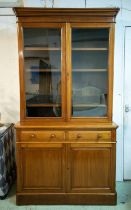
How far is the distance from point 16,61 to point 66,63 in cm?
86

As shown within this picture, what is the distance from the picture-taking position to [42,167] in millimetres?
2543

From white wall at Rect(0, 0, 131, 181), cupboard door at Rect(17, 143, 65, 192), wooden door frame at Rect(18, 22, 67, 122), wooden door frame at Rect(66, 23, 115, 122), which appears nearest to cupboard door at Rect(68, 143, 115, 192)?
cupboard door at Rect(17, 143, 65, 192)

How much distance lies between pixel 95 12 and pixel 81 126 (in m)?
1.26

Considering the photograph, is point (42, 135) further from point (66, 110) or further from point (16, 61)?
point (16, 61)

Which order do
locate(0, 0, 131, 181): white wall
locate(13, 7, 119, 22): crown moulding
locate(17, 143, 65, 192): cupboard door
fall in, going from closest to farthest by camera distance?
locate(13, 7, 119, 22): crown moulding, locate(17, 143, 65, 192): cupboard door, locate(0, 0, 131, 181): white wall

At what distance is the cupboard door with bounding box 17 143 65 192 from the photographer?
2523 mm

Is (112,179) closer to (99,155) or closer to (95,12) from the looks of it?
(99,155)

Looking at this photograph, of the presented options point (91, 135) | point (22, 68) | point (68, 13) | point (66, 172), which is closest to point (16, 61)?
point (22, 68)

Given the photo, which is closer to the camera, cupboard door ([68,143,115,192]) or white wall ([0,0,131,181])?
cupboard door ([68,143,115,192])

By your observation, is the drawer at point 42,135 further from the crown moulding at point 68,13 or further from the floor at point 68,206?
the crown moulding at point 68,13

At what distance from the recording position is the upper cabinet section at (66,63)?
2.47m

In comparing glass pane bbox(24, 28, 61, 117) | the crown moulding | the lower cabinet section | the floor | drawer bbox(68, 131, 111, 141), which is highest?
the crown moulding

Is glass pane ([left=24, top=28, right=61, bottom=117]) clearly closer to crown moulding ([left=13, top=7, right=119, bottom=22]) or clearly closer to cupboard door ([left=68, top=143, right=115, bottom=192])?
crown moulding ([left=13, top=7, right=119, bottom=22])

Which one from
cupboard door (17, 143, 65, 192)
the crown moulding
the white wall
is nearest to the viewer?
the crown moulding
